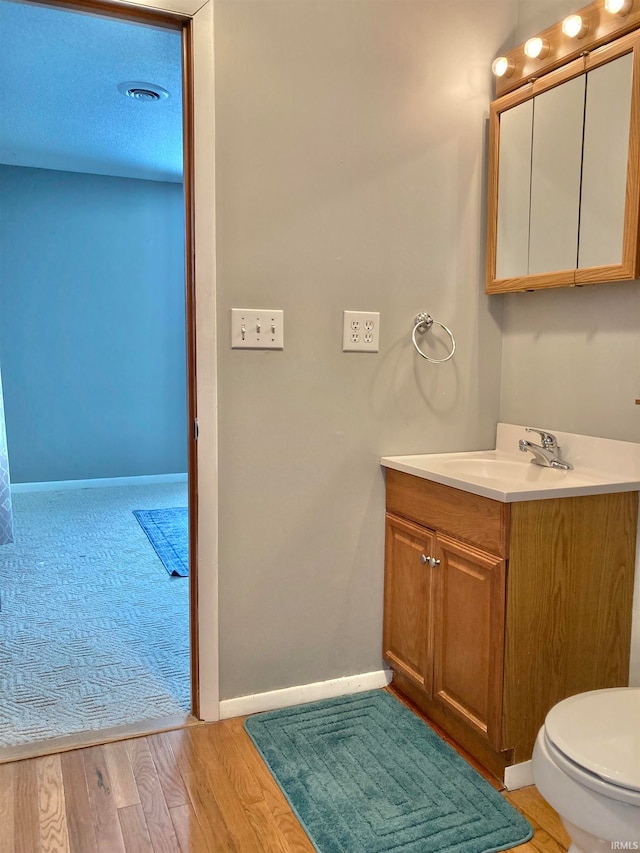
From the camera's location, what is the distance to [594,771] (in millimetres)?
1089

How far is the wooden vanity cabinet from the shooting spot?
1580mm

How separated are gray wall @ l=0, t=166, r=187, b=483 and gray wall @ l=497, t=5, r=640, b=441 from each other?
11.5 ft

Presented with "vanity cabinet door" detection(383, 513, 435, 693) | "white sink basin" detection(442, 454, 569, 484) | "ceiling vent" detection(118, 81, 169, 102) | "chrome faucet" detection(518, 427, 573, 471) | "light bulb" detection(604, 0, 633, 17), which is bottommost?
"vanity cabinet door" detection(383, 513, 435, 693)

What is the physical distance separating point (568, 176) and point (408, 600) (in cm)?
131

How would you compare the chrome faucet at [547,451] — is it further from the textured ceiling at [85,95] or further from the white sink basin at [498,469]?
the textured ceiling at [85,95]

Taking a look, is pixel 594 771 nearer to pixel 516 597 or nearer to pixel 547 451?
pixel 516 597

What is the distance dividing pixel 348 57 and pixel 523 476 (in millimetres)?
1353

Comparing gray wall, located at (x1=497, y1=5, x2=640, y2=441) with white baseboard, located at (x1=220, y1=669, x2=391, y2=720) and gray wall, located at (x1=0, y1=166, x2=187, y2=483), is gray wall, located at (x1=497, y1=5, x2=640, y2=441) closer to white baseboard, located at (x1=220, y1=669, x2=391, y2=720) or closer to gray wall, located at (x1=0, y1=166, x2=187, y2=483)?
white baseboard, located at (x1=220, y1=669, x2=391, y2=720)

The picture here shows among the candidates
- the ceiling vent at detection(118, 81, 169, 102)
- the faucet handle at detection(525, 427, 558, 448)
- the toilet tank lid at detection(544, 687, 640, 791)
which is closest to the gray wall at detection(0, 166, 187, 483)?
the ceiling vent at detection(118, 81, 169, 102)

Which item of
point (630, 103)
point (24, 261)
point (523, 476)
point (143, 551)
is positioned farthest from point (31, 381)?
point (630, 103)

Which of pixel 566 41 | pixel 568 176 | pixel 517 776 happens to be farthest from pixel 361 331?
pixel 517 776

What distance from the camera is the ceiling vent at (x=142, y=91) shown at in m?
3.21

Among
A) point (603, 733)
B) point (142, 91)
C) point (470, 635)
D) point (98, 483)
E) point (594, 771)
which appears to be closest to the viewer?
point (594, 771)

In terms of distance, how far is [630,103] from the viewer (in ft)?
5.28
